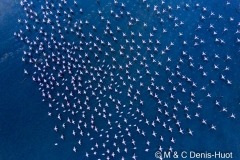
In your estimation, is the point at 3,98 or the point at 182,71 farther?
the point at 3,98

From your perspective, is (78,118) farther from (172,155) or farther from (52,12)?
(52,12)

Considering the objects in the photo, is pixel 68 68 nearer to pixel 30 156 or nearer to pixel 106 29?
pixel 106 29

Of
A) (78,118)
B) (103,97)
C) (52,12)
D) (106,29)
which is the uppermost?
(52,12)

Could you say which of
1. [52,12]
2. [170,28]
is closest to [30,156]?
[52,12]

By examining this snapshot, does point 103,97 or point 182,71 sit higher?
point 182,71

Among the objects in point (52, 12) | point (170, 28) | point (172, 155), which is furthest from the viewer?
point (52, 12)

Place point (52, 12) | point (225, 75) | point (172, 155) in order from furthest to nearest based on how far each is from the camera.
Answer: point (52, 12) < point (225, 75) < point (172, 155)
